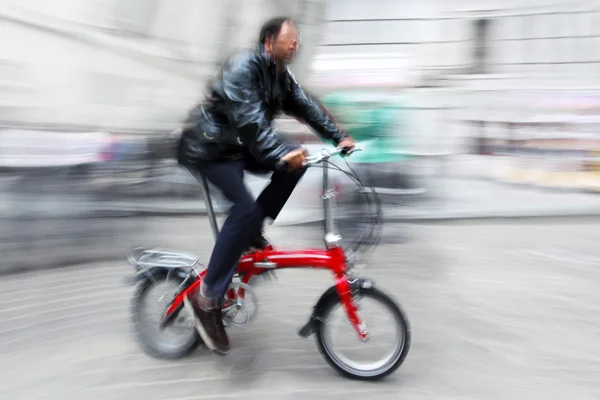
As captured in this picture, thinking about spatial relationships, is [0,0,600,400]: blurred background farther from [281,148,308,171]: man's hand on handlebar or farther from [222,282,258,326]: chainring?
[281,148,308,171]: man's hand on handlebar

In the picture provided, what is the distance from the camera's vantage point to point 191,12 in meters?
10.3

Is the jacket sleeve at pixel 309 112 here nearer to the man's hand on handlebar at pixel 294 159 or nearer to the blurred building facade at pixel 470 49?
the man's hand on handlebar at pixel 294 159

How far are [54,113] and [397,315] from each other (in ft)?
16.8

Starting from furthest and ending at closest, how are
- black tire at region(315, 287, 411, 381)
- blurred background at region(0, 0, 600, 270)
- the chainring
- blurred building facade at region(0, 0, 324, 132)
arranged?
blurred building facade at region(0, 0, 324, 132) → blurred background at region(0, 0, 600, 270) → the chainring → black tire at region(315, 287, 411, 381)

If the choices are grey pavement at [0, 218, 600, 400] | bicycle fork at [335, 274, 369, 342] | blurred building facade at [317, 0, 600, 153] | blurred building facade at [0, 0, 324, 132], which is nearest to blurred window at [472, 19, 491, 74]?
blurred building facade at [317, 0, 600, 153]

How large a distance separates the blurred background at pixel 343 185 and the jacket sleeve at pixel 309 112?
65 centimetres

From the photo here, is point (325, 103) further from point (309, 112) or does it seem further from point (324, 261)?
point (324, 261)

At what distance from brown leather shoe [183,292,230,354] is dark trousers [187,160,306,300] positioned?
71 mm

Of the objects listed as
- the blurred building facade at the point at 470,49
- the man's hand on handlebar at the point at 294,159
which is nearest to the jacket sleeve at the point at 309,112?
the man's hand on handlebar at the point at 294,159

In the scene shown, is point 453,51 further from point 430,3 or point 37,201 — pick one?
point 37,201

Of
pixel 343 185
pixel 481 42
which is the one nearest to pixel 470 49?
pixel 481 42

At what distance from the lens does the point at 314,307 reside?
3633mm

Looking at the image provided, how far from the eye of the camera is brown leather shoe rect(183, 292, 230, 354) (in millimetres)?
3608

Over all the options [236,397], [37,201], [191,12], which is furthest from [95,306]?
[191,12]
